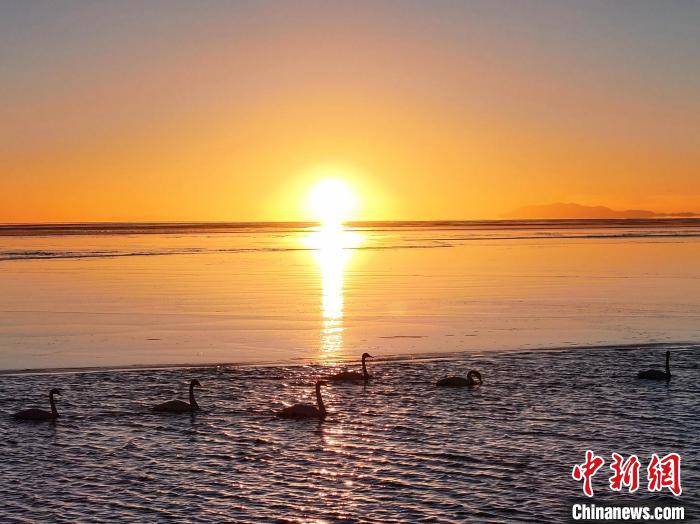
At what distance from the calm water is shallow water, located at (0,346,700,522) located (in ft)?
0.18

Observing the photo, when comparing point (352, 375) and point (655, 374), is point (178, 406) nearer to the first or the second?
point (352, 375)

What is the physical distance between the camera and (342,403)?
65.6 ft

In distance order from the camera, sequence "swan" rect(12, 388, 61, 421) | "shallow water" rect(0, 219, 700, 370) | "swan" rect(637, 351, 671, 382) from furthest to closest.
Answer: "shallow water" rect(0, 219, 700, 370), "swan" rect(637, 351, 671, 382), "swan" rect(12, 388, 61, 421)

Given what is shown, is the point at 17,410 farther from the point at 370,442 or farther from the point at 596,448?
the point at 596,448

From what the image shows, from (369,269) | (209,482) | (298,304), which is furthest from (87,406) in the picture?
(369,269)

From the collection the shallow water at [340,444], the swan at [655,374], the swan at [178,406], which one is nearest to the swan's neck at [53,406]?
the shallow water at [340,444]

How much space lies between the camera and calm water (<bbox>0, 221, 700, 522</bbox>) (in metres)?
13.5

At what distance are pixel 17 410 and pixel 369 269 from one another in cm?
4394

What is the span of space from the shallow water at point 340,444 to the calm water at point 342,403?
0.18ft

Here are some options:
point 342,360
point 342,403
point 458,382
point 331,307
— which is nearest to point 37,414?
point 342,403

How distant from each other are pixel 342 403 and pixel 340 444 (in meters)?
3.54

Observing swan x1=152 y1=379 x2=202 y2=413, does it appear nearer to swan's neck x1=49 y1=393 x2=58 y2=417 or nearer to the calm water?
the calm water

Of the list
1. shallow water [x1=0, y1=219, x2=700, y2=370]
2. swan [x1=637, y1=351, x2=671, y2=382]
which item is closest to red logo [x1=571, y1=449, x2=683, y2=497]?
swan [x1=637, y1=351, x2=671, y2=382]

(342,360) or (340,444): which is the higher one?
(342,360)
